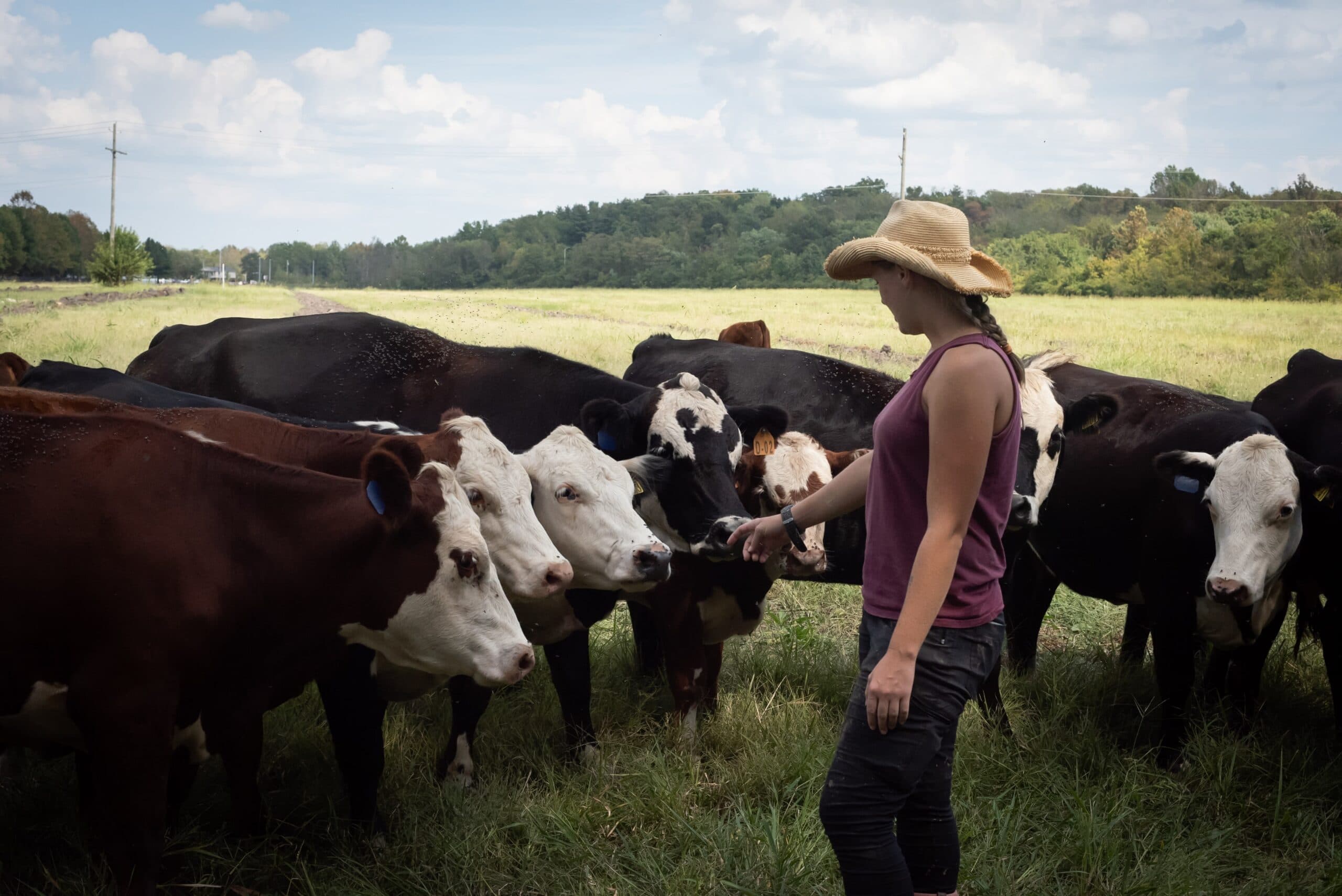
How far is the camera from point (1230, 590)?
16.0 ft

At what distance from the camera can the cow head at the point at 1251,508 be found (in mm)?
4996

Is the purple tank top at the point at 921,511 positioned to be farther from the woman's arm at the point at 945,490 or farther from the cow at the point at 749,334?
the cow at the point at 749,334

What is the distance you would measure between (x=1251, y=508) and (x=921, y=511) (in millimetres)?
3134

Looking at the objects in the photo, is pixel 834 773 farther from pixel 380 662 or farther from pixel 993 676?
pixel 993 676

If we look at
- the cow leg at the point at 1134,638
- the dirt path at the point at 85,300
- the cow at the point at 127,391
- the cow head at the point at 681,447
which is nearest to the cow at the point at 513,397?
the cow head at the point at 681,447

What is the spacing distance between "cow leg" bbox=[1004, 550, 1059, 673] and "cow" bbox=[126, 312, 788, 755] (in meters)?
2.34

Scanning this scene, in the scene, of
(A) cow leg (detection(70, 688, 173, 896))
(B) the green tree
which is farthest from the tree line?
(B) the green tree

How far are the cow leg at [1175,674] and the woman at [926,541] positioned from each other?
3.17 meters

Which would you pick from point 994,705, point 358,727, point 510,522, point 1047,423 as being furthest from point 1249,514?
point 358,727

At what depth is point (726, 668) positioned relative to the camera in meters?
6.41

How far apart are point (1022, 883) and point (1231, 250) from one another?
18757 mm

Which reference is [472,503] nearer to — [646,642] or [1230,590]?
[646,642]

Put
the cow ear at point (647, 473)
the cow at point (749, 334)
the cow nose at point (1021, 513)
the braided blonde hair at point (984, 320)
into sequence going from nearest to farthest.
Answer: the braided blonde hair at point (984, 320) < the cow nose at point (1021, 513) < the cow ear at point (647, 473) < the cow at point (749, 334)

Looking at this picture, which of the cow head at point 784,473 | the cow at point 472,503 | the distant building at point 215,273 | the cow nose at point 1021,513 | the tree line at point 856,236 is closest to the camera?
the cow at point 472,503
